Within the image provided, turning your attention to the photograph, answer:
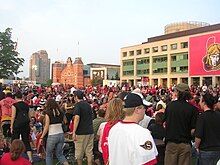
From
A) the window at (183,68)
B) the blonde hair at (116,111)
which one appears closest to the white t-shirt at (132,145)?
the blonde hair at (116,111)

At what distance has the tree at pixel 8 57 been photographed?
163ft

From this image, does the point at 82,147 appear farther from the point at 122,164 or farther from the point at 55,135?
the point at 122,164

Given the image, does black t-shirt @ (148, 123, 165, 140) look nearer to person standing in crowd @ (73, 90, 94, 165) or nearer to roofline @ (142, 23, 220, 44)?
person standing in crowd @ (73, 90, 94, 165)

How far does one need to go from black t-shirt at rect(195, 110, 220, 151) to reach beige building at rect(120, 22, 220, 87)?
206 feet

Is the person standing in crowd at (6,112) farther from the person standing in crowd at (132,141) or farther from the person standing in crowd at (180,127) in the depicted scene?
the person standing in crowd at (132,141)

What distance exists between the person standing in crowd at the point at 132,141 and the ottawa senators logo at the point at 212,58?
63975 millimetres

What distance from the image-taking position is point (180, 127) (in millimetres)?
5977

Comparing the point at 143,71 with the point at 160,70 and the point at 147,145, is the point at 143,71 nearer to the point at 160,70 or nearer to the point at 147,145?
the point at 160,70

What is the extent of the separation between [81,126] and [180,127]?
2.88 meters

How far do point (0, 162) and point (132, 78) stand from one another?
93.4 metres

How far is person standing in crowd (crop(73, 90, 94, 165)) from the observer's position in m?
8.16

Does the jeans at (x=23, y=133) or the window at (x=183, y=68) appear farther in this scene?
the window at (x=183, y=68)

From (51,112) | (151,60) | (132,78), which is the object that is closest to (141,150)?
(51,112)

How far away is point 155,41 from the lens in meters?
93.1
